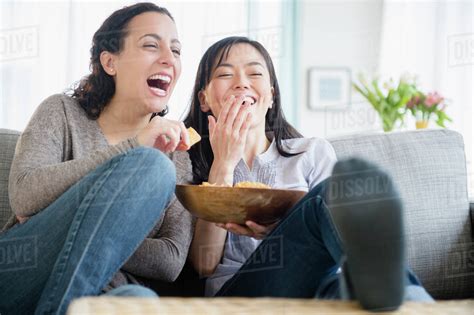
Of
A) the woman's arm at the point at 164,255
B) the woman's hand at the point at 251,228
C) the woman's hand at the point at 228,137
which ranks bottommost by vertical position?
the woman's arm at the point at 164,255

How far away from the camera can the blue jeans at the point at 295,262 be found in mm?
1119

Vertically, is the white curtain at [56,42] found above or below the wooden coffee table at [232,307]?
above

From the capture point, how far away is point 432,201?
5.41ft

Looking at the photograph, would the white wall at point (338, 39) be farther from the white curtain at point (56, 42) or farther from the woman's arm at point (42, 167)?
the woman's arm at point (42, 167)

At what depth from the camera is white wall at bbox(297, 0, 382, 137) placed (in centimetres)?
409

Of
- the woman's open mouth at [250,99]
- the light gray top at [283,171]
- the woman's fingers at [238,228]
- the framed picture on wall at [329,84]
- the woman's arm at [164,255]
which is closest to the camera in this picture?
the woman's fingers at [238,228]

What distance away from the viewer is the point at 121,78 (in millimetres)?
1654

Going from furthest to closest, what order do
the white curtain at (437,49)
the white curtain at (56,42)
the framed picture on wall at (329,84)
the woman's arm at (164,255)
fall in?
the framed picture on wall at (329,84)
the white curtain at (437,49)
the white curtain at (56,42)
the woman's arm at (164,255)

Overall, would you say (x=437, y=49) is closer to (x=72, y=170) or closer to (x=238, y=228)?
(x=238, y=228)

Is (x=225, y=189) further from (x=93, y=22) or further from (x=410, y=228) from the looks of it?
(x=93, y=22)

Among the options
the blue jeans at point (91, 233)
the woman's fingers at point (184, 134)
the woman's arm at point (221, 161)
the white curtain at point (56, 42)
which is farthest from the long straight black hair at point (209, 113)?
the white curtain at point (56, 42)

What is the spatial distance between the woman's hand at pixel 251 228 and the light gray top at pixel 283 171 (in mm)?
202

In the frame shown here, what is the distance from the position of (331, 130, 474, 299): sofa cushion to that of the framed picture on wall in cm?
240

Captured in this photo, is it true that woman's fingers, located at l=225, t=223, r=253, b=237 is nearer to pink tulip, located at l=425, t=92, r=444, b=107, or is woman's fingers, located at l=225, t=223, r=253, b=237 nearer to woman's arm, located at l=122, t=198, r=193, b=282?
woman's arm, located at l=122, t=198, r=193, b=282
